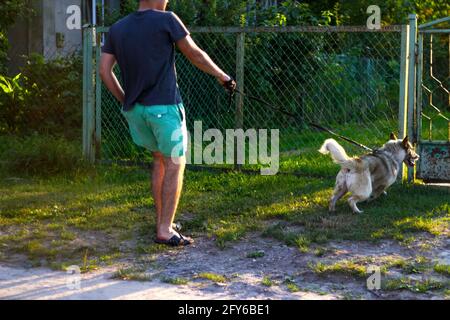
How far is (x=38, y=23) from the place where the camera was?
41.8ft

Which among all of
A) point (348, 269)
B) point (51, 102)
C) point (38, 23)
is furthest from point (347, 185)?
point (38, 23)

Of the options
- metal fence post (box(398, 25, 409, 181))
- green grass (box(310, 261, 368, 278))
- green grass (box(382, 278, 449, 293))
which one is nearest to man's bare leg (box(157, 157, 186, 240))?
green grass (box(310, 261, 368, 278))

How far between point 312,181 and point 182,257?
288cm

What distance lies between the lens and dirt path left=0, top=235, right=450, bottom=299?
4.36 meters

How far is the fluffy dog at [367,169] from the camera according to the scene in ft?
21.1

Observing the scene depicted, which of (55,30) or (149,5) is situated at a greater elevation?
(55,30)

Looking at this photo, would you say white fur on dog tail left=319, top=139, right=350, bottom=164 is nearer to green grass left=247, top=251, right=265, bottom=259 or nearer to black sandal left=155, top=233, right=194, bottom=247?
green grass left=247, top=251, right=265, bottom=259

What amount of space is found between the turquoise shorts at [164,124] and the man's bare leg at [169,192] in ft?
0.27

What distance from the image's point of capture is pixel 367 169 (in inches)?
258

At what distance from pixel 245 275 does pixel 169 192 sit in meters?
0.99

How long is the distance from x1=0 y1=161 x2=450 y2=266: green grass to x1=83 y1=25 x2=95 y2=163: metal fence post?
27.5 inches

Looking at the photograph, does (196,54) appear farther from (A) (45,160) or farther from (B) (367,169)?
(A) (45,160)

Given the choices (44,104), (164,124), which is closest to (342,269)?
(164,124)
